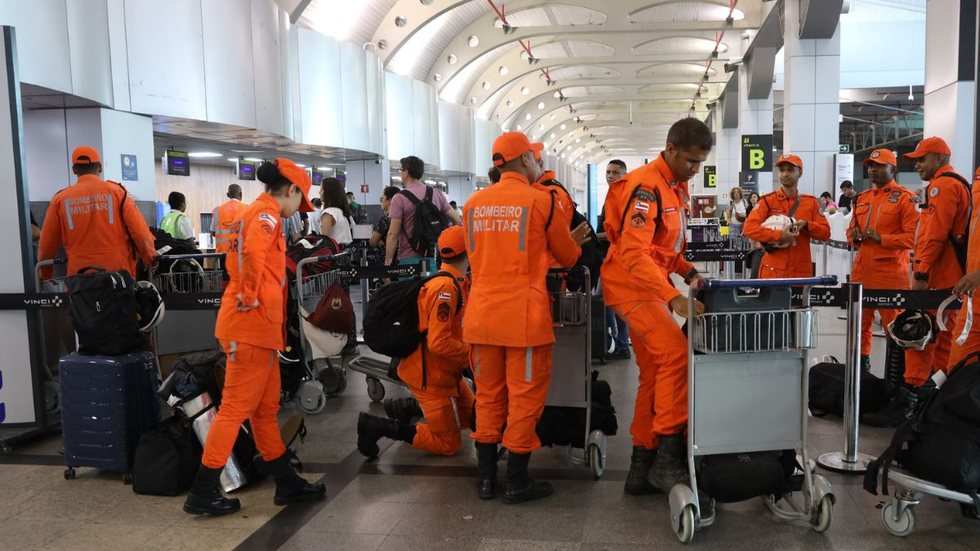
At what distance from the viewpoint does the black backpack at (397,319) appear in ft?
14.3

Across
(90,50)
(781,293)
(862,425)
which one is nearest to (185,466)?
(781,293)

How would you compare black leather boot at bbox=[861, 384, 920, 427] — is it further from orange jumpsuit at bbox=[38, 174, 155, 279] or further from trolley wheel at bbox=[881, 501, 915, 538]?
orange jumpsuit at bbox=[38, 174, 155, 279]

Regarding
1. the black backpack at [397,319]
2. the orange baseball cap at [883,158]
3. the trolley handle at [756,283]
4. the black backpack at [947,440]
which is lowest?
the black backpack at [947,440]

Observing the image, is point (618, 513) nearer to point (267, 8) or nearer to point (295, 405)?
point (295, 405)

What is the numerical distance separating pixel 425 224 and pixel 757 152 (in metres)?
11.1

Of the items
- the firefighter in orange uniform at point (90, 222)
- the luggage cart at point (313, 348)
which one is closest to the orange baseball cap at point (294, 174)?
the luggage cart at point (313, 348)

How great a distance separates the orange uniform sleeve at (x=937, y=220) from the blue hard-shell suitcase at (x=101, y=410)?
15.6 ft

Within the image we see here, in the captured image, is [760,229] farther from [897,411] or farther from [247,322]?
[247,322]

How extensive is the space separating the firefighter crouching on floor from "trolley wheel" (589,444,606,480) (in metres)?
0.78

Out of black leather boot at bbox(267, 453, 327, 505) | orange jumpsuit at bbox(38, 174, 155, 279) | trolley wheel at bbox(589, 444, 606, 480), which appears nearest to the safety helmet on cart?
trolley wheel at bbox(589, 444, 606, 480)

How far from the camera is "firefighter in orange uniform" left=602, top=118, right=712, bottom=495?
3.47 meters

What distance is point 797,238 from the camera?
19.8 ft

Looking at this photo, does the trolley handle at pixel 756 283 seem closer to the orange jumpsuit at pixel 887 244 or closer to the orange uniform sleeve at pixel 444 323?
the orange uniform sleeve at pixel 444 323

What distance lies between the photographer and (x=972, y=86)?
6555mm
